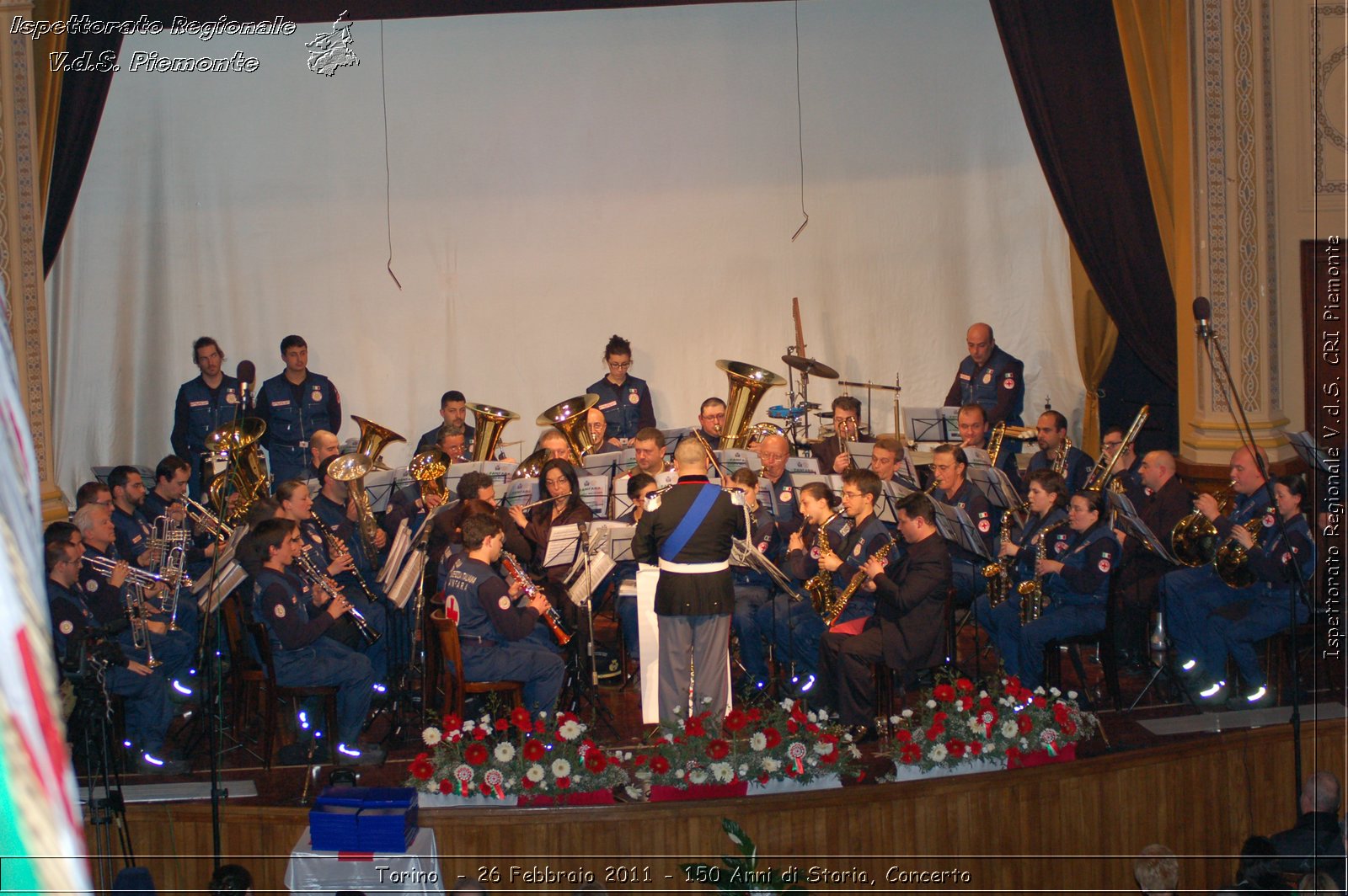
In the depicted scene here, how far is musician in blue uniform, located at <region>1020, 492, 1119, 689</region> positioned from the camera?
698cm

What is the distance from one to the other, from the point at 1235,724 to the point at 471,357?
7.32m

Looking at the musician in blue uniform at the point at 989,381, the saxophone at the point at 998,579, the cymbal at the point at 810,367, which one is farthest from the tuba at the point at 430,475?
the musician in blue uniform at the point at 989,381

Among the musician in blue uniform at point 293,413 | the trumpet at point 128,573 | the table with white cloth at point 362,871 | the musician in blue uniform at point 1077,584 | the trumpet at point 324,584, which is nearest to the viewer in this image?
the table with white cloth at point 362,871

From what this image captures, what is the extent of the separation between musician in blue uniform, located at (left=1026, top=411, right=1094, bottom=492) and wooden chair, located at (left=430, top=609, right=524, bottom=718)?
4.01 m

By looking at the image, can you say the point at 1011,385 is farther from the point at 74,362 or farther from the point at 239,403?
the point at 74,362

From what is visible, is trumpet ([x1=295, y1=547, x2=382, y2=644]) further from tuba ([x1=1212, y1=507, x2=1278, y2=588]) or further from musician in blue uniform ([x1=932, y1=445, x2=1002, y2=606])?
tuba ([x1=1212, y1=507, x2=1278, y2=588])

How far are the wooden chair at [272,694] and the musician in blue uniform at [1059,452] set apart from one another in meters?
4.81

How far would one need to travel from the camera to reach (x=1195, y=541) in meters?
7.39

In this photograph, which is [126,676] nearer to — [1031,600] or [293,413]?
[293,413]

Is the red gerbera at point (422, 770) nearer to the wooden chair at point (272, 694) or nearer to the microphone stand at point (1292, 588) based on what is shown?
the wooden chair at point (272, 694)

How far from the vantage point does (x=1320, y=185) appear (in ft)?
29.7

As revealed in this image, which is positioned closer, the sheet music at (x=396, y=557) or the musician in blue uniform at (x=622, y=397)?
the sheet music at (x=396, y=557)

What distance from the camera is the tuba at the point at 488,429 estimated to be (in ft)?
29.7

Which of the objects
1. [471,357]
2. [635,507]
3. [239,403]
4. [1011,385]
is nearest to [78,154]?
[239,403]
